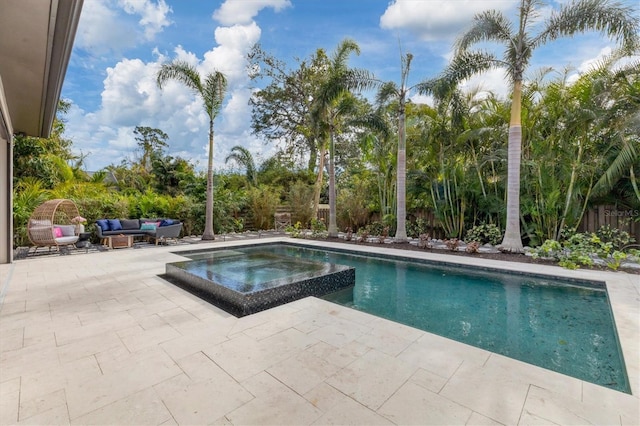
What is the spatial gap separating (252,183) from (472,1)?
11.9 meters

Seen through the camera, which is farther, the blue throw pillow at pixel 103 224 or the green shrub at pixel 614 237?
the blue throw pillow at pixel 103 224

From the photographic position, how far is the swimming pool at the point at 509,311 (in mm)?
2840

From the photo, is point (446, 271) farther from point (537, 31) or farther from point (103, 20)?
point (103, 20)

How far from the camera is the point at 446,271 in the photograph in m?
6.27

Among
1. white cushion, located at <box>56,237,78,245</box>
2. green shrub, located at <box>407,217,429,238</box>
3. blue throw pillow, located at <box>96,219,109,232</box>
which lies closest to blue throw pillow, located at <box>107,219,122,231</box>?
blue throw pillow, located at <box>96,219,109,232</box>

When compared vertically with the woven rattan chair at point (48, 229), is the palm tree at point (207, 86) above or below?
above

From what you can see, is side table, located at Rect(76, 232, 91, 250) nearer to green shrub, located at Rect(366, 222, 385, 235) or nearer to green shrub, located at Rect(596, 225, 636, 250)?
green shrub, located at Rect(366, 222, 385, 235)

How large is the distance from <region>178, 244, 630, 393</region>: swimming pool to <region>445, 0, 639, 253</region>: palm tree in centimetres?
252

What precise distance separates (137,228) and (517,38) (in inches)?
471

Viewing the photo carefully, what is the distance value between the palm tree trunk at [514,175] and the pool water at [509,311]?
6.50ft

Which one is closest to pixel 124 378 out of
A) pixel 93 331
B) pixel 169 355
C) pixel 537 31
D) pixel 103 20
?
pixel 169 355

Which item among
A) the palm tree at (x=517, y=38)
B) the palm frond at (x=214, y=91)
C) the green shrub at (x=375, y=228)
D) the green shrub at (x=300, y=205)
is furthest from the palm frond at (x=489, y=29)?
the green shrub at (x=300, y=205)

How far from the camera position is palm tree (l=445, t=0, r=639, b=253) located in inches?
248

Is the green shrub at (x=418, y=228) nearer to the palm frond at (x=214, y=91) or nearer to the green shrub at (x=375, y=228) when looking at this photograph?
the green shrub at (x=375, y=228)
